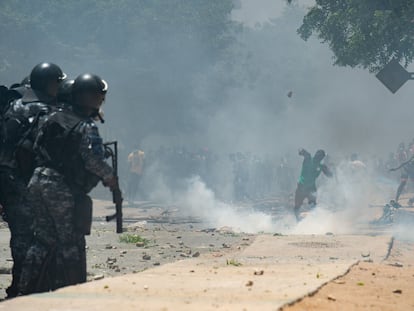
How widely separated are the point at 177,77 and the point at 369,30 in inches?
927

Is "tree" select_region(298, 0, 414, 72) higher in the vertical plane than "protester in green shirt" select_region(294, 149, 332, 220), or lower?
higher

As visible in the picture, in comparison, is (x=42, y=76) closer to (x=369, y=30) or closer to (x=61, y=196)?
(x=61, y=196)

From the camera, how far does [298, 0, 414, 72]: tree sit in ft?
60.4

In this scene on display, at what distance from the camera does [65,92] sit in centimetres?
665

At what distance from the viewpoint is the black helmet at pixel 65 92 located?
6616 mm

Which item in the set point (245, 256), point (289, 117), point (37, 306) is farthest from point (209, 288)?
point (289, 117)

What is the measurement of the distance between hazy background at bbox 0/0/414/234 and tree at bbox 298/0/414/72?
1229 cm

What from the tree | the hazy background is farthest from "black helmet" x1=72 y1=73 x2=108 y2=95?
the hazy background

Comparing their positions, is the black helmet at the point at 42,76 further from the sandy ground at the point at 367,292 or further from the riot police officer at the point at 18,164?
the sandy ground at the point at 367,292

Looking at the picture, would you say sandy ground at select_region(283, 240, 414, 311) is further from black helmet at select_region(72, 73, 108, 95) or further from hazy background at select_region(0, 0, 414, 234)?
hazy background at select_region(0, 0, 414, 234)

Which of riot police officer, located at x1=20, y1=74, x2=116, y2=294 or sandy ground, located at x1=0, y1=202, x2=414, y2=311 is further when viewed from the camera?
riot police officer, located at x1=20, y1=74, x2=116, y2=294

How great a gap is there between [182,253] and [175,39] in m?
32.0

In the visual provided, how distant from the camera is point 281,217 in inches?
853

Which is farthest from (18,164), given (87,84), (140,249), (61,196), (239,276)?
(140,249)
